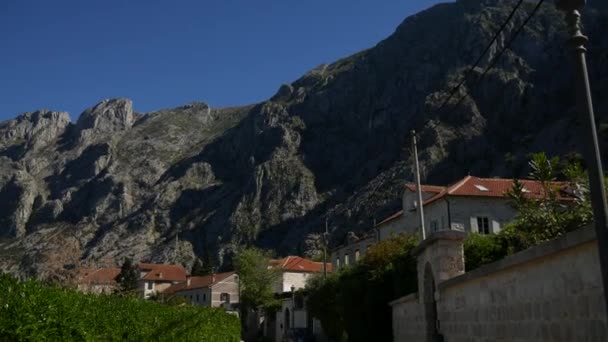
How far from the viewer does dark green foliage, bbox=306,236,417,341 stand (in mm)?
22469

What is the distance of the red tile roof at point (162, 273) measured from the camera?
10485cm

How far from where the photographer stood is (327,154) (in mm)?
134125

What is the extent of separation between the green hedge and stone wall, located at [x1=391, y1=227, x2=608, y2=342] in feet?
20.6

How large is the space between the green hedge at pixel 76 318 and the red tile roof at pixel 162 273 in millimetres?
91988

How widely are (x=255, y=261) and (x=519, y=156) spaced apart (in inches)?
1946

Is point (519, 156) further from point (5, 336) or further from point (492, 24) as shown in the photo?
point (5, 336)

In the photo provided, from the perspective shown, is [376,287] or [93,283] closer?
[376,287]

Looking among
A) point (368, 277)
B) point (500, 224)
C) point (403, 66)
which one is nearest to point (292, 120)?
point (403, 66)

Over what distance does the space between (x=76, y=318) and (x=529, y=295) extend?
21.7 ft

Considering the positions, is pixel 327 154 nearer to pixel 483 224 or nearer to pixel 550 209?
pixel 483 224

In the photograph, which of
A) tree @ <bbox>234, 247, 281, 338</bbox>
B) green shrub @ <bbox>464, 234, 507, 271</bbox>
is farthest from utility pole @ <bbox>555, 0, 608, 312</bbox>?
tree @ <bbox>234, 247, 281, 338</bbox>

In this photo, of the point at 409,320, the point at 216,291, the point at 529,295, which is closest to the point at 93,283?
the point at 409,320

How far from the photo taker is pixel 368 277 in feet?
83.3

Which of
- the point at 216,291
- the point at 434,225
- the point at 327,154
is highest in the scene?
the point at 327,154
